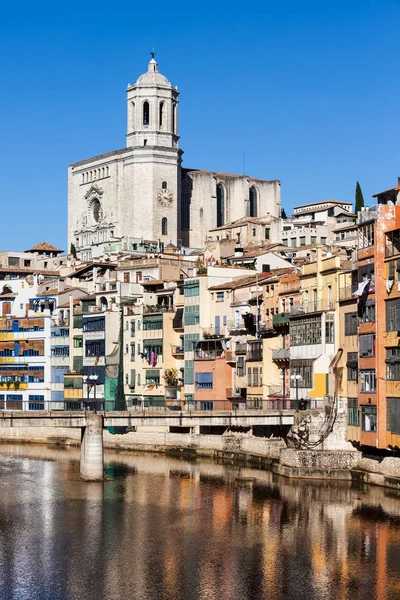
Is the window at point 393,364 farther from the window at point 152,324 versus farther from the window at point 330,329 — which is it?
the window at point 152,324

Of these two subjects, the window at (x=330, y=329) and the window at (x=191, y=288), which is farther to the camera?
the window at (x=191, y=288)

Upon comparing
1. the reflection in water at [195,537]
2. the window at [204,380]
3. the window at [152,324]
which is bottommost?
the reflection in water at [195,537]

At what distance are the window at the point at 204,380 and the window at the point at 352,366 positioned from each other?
21010 millimetres

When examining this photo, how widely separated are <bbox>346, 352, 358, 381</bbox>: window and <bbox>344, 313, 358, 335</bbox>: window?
1.24 metres

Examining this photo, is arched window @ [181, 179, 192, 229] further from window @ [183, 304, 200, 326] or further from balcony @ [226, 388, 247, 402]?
balcony @ [226, 388, 247, 402]

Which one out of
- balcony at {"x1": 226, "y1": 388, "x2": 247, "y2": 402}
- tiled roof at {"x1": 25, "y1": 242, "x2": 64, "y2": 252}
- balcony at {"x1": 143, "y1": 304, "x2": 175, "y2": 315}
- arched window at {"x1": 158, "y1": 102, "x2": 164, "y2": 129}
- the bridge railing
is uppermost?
arched window at {"x1": 158, "y1": 102, "x2": 164, "y2": 129}

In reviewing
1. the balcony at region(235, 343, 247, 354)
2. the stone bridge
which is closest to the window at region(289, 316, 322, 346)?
the stone bridge

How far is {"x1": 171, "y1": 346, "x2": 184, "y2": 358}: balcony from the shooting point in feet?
313

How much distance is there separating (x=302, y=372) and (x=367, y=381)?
363 inches

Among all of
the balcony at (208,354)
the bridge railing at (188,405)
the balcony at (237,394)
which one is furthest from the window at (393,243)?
the balcony at (208,354)

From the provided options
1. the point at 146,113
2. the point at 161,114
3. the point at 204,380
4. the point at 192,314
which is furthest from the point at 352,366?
the point at 146,113

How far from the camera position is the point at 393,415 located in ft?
210

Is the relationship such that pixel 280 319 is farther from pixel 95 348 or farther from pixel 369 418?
pixel 95 348

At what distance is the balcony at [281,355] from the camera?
79188mm
